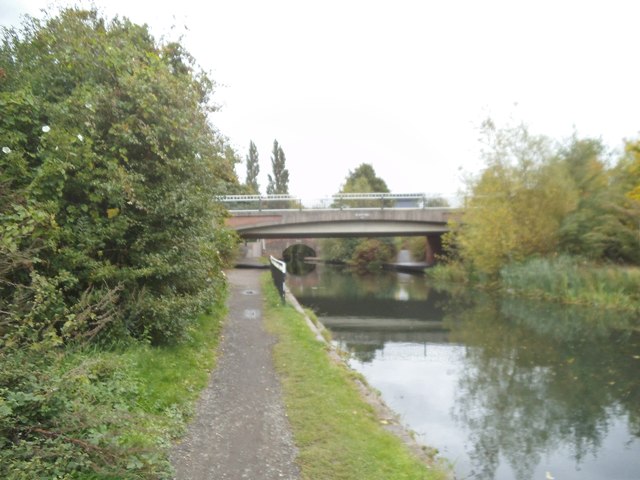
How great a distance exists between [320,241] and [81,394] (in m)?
56.9

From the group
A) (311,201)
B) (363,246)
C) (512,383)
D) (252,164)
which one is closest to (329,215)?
(311,201)

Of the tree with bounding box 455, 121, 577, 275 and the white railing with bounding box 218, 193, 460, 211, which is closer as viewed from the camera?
the tree with bounding box 455, 121, 577, 275

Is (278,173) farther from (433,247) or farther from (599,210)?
(599,210)

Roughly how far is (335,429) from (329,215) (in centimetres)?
2386

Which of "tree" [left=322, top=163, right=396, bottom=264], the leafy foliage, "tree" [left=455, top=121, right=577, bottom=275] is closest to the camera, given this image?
the leafy foliage

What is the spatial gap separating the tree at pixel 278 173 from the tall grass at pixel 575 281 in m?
50.7

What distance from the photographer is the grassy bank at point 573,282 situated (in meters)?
16.7

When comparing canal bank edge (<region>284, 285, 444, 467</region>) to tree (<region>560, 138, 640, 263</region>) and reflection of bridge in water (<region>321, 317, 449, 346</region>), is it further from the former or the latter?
tree (<region>560, 138, 640, 263</region>)

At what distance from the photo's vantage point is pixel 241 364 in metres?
7.48

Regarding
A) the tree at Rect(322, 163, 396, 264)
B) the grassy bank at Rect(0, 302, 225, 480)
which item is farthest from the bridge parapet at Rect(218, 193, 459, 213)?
the grassy bank at Rect(0, 302, 225, 480)

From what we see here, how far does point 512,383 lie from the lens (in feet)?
29.2

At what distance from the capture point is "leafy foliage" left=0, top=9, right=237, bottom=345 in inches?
220

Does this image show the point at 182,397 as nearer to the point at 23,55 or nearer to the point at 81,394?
the point at 81,394

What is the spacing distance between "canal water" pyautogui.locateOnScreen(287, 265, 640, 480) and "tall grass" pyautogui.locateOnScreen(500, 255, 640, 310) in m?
1.10
